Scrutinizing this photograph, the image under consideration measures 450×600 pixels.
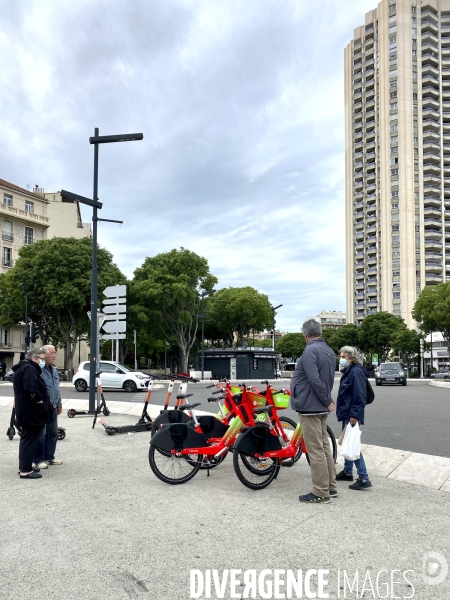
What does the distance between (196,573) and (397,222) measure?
99.8m

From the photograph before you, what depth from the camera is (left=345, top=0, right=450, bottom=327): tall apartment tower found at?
318 ft

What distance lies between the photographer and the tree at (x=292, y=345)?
122m

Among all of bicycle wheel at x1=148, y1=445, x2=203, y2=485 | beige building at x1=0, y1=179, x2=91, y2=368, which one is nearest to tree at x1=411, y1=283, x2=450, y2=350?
beige building at x1=0, y1=179, x2=91, y2=368

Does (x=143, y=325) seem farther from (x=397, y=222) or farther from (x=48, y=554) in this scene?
(x=397, y=222)

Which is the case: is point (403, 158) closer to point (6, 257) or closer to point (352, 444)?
point (6, 257)

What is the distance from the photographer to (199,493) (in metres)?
6.05

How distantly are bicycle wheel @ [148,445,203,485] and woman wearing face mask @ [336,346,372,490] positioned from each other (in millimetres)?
1873

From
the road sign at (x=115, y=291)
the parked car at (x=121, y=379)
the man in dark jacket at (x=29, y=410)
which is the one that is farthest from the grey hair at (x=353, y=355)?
the parked car at (x=121, y=379)

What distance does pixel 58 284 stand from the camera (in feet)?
132

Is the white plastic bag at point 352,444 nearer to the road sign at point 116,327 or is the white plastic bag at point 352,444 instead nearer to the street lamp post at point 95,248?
the street lamp post at point 95,248

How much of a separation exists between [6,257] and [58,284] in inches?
811

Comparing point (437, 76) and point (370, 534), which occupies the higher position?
point (437, 76)

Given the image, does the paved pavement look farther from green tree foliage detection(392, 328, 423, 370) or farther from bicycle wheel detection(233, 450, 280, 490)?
green tree foliage detection(392, 328, 423, 370)

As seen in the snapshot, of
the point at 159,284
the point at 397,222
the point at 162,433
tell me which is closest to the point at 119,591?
the point at 162,433
